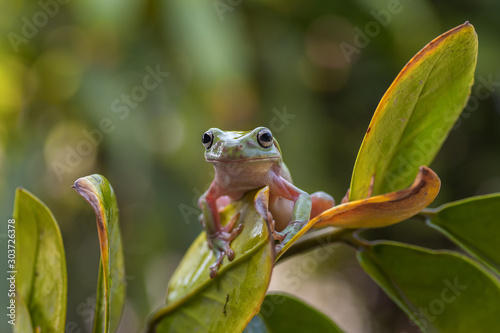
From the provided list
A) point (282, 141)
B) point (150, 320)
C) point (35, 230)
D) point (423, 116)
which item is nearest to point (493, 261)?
point (423, 116)

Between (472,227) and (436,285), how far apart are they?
0.32ft

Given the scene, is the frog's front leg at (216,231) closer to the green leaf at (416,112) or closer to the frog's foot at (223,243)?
the frog's foot at (223,243)

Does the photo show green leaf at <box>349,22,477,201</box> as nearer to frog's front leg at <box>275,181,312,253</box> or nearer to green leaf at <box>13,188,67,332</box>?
frog's front leg at <box>275,181,312,253</box>

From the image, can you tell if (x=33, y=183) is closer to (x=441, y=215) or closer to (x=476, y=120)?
(x=441, y=215)

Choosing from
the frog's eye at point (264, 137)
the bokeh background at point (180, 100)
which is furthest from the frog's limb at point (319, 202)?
the bokeh background at point (180, 100)

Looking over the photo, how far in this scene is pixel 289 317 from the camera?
0.81 m

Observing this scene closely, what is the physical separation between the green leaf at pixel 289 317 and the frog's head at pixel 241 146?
0.70ft

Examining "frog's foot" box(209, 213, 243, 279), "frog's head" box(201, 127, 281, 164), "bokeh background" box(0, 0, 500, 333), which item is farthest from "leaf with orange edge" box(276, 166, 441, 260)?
"bokeh background" box(0, 0, 500, 333)

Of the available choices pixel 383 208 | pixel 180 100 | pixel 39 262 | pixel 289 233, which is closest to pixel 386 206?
pixel 383 208

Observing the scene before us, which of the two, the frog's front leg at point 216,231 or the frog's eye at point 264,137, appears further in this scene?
the frog's eye at point 264,137

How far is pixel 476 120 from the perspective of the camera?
3.12 metres

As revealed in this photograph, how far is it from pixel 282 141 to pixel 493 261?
211cm

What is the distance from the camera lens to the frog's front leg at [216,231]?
65 centimetres

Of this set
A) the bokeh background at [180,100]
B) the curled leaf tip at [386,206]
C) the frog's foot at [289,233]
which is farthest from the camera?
the bokeh background at [180,100]
